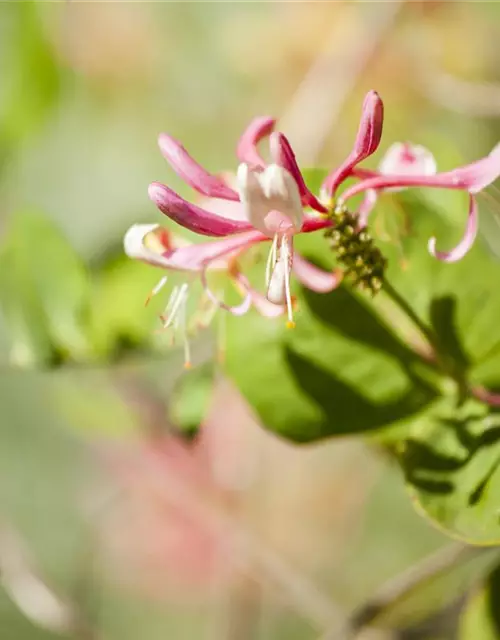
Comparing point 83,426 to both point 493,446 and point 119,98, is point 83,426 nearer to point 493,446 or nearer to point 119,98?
point 493,446

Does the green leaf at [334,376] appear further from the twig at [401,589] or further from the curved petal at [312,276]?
the twig at [401,589]

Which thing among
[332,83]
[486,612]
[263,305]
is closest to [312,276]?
[263,305]

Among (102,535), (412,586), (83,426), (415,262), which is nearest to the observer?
(415,262)

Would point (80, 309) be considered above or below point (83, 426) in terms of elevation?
above

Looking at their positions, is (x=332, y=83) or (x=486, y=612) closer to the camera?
(x=486, y=612)

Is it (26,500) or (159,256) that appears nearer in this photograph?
(159,256)

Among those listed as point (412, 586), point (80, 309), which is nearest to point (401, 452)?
point (412, 586)

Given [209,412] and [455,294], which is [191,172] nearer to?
[455,294]
